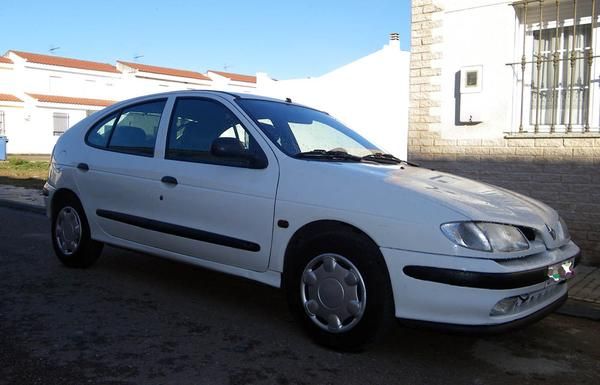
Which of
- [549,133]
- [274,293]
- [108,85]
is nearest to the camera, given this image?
[274,293]

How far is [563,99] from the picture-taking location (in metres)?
6.57

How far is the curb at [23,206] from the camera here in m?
9.71

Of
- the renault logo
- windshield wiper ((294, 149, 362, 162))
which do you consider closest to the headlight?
the renault logo

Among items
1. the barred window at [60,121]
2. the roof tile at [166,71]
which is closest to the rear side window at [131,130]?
the barred window at [60,121]

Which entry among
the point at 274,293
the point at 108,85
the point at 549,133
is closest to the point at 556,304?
the point at 274,293

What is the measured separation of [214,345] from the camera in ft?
12.4

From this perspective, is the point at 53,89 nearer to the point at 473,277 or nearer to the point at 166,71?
the point at 166,71

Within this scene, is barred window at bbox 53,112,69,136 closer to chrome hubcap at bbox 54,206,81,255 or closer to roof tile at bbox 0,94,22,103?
roof tile at bbox 0,94,22,103

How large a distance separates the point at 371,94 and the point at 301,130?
12.9m

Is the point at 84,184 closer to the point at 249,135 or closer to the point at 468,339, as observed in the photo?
the point at 249,135

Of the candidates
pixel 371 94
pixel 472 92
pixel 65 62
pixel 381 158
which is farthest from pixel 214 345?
pixel 65 62

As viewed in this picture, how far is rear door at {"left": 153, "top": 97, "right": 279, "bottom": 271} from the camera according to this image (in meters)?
4.01

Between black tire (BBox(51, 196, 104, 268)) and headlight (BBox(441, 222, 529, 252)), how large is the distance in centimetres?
357

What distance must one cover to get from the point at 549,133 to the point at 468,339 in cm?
331
